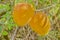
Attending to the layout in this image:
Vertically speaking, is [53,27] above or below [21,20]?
below

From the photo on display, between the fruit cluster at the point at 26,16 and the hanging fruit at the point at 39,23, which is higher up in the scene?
the fruit cluster at the point at 26,16

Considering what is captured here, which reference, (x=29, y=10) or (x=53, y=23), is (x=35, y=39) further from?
(x=29, y=10)

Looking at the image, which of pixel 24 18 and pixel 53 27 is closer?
pixel 24 18

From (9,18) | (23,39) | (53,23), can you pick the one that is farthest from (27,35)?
(9,18)

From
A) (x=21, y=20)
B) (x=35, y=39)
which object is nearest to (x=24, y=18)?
(x=21, y=20)

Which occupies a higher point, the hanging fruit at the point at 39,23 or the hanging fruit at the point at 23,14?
the hanging fruit at the point at 23,14

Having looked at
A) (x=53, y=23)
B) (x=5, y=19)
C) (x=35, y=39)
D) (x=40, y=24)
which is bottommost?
(x=35, y=39)

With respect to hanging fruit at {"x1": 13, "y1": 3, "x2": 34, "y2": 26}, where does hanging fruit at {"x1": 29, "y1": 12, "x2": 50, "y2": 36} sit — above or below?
below

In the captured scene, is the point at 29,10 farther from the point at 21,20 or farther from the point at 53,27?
the point at 53,27

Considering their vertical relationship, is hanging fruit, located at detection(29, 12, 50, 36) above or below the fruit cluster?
below

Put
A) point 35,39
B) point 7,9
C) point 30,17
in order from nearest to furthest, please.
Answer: point 30,17 < point 7,9 < point 35,39

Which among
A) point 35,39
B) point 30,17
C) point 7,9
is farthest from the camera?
point 35,39
